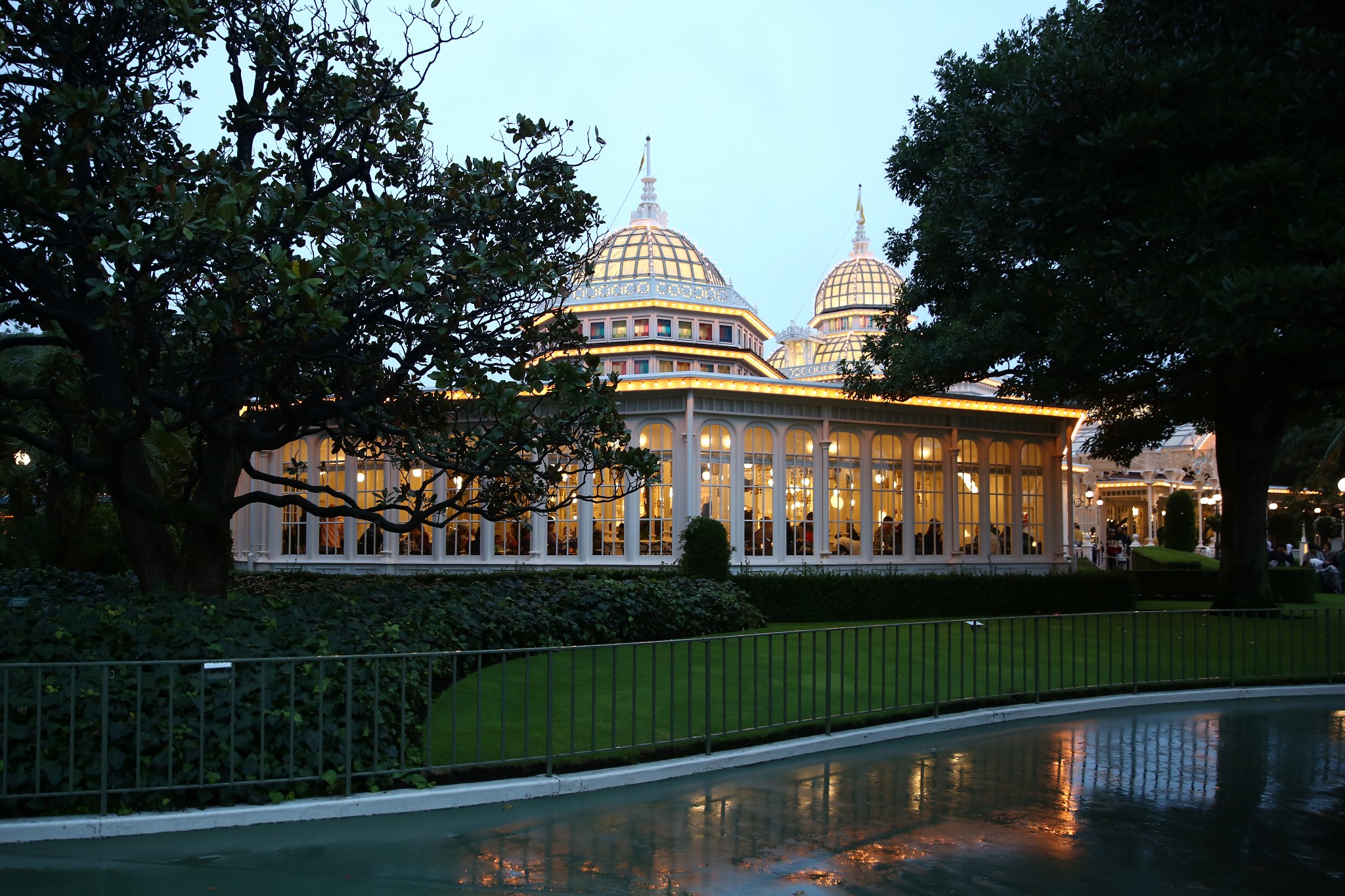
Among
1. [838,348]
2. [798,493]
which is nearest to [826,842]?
[798,493]

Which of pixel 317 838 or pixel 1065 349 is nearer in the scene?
pixel 317 838

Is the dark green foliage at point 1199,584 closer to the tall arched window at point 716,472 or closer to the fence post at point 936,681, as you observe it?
the tall arched window at point 716,472

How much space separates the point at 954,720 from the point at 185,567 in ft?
27.1

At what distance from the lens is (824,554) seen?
74.8 ft

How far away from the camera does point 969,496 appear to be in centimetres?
2481

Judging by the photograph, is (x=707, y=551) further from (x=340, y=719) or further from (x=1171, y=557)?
(x=1171, y=557)

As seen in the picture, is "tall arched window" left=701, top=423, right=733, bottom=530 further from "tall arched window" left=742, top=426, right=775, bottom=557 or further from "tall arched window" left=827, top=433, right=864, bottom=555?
"tall arched window" left=827, top=433, right=864, bottom=555

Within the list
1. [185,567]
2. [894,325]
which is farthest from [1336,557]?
[185,567]

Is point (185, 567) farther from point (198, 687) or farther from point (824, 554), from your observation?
point (824, 554)

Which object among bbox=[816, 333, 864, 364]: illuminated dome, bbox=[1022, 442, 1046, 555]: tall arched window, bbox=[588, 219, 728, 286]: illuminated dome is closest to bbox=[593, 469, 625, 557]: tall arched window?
bbox=[1022, 442, 1046, 555]: tall arched window

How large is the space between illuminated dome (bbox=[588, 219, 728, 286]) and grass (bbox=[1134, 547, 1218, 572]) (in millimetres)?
20811

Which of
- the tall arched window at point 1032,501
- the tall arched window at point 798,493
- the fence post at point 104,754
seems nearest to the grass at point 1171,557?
the tall arched window at point 1032,501

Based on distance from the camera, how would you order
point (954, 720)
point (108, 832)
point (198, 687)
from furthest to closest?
point (954, 720)
point (198, 687)
point (108, 832)

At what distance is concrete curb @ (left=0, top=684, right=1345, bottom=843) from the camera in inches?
271
